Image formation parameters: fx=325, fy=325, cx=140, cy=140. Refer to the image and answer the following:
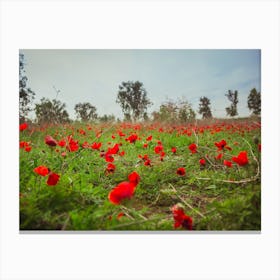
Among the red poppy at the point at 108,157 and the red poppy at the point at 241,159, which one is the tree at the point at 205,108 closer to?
the red poppy at the point at 241,159

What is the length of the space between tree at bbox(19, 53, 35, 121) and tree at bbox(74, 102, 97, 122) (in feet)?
1.34

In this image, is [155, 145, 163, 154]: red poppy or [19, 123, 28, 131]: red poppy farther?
[155, 145, 163, 154]: red poppy

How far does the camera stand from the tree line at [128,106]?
2.88 metres

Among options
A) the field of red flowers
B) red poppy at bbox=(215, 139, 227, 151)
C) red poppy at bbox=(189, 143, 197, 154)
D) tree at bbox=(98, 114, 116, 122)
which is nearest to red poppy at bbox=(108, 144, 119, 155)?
the field of red flowers

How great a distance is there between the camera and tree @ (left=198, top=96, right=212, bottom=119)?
114 inches

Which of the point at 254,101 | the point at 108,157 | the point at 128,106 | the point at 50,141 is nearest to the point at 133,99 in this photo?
the point at 128,106

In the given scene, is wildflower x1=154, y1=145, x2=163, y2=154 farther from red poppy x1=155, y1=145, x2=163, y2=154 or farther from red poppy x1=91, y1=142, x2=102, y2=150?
red poppy x1=91, y1=142, x2=102, y2=150

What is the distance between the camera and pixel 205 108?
2922mm

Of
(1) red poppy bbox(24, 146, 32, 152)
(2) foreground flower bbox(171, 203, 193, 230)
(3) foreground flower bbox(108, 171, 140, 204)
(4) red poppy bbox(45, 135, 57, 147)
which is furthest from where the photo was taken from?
(1) red poppy bbox(24, 146, 32, 152)

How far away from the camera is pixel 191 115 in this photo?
2955 mm
